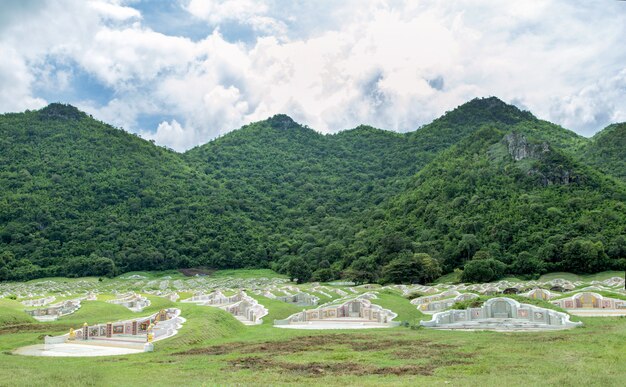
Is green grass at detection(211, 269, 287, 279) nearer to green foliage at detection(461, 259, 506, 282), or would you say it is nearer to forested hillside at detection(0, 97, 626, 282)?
forested hillside at detection(0, 97, 626, 282)

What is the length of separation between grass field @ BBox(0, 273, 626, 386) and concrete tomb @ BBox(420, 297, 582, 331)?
5.65 feet

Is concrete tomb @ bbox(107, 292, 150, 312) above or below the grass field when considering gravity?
above

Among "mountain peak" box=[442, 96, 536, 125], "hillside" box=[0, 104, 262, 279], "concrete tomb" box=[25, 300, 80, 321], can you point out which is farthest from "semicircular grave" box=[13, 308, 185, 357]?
"mountain peak" box=[442, 96, 536, 125]

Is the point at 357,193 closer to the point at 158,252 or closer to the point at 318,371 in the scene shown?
the point at 158,252

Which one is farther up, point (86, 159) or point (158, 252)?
point (86, 159)

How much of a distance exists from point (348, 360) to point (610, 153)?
122 m

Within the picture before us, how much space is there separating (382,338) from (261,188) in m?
128

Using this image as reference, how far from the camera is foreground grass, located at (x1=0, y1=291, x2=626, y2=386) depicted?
15.2 m

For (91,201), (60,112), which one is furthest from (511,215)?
(60,112)

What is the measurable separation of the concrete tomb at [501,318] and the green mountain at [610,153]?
95112 millimetres

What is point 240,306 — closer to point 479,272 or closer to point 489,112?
point 479,272

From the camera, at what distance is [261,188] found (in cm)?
15075

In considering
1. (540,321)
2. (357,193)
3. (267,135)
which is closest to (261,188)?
(357,193)

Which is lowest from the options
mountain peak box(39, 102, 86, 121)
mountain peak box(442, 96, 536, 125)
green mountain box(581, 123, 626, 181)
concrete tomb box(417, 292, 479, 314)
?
concrete tomb box(417, 292, 479, 314)
